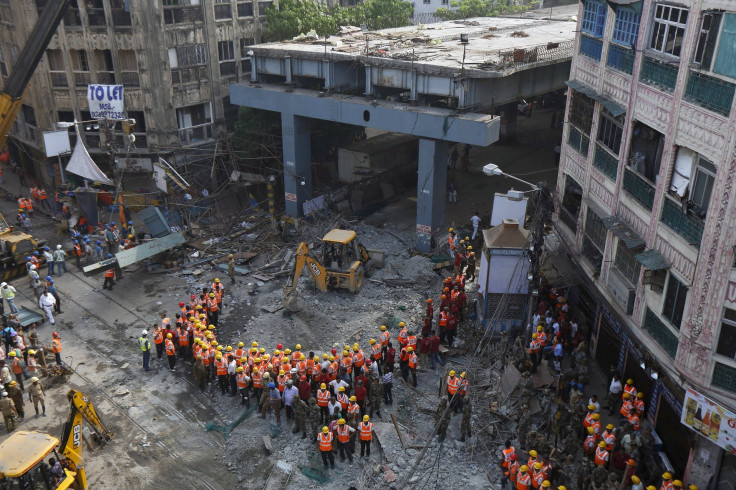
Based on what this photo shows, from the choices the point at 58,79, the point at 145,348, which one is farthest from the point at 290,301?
the point at 58,79

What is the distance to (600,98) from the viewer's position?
20.2 m

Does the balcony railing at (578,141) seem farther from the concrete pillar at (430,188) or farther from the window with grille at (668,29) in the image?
the concrete pillar at (430,188)

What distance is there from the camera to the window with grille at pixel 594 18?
20559 millimetres

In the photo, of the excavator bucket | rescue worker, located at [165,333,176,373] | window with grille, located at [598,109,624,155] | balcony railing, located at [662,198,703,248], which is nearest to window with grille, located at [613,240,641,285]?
balcony railing, located at [662,198,703,248]

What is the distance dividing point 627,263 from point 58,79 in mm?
31172

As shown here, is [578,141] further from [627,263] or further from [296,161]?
[296,161]

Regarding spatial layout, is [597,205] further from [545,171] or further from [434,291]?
[545,171]

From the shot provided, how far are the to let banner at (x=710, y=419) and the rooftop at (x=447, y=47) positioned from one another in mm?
16241

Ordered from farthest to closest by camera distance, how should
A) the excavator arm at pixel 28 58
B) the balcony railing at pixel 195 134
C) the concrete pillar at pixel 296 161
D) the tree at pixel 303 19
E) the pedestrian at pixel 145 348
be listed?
the tree at pixel 303 19 → the balcony railing at pixel 195 134 → the concrete pillar at pixel 296 161 → the excavator arm at pixel 28 58 → the pedestrian at pixel 145 348

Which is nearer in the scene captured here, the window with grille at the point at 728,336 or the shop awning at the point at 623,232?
the window with grille at the point at 728,336

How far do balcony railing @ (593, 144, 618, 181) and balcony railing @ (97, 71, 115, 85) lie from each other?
26.5 meters

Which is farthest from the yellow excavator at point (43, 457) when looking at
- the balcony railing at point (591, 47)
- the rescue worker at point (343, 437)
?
the balcony railing at point (591, 47)

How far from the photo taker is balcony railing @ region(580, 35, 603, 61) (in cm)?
2080

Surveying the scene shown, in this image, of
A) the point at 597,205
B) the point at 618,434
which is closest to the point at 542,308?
the point at 597,205
